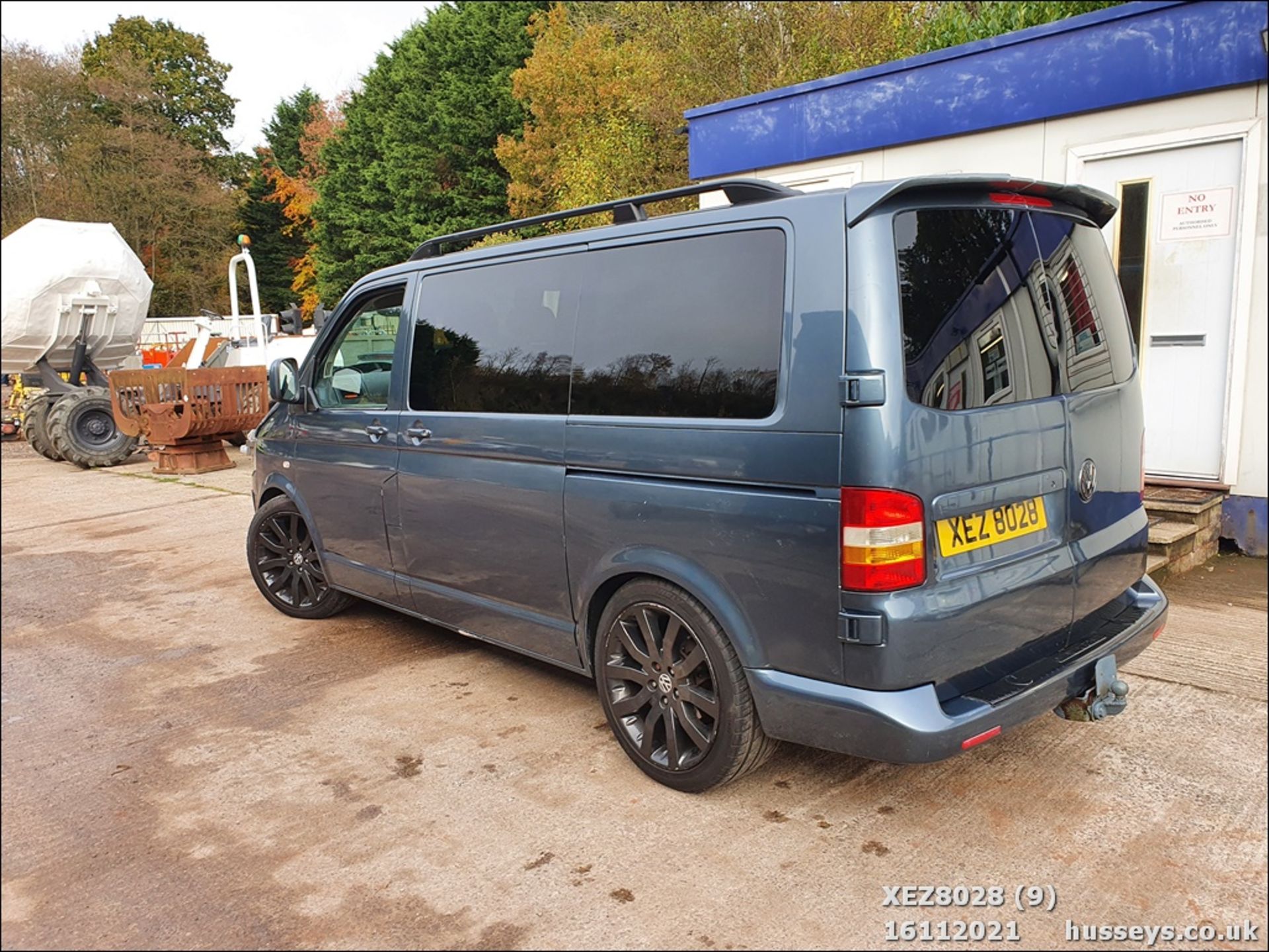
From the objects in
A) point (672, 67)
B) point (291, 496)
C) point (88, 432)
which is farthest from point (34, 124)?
point (672, 67)

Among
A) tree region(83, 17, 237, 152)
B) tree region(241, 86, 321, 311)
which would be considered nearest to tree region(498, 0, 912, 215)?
tree region(241, 86, 321, 311)

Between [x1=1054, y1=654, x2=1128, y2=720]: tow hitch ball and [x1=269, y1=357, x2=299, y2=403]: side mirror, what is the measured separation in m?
3.88

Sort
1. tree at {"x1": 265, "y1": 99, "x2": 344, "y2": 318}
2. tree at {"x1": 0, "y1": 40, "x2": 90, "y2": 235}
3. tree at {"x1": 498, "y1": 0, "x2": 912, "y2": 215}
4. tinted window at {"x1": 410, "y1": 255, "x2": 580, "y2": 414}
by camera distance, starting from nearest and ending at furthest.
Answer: tree at {"x1": 0, "y1": 40, "x2": 90, "y2": 235}
tree at {"x1": 265, "y1": 99, "x2": 344, "y2": 318}
tinted window at {"x1": 410, "y1": 255, "x2": 580, "y2": 414}
tree at {"x1": 498, "y1": 0, "x2": 912, "y2": 215}

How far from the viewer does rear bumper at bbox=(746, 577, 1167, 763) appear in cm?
263

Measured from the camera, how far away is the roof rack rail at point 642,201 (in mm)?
3137

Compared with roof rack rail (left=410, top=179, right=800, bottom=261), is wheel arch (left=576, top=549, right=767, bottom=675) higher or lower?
lower

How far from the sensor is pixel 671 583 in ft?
10.4

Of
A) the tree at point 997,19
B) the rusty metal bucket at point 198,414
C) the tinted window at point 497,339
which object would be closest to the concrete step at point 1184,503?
the tinted window at point 497,339

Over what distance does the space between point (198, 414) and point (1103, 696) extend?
395 inches

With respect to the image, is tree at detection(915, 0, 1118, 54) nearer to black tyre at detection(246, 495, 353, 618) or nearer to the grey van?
the grey van

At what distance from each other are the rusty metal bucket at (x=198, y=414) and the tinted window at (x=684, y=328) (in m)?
7.44

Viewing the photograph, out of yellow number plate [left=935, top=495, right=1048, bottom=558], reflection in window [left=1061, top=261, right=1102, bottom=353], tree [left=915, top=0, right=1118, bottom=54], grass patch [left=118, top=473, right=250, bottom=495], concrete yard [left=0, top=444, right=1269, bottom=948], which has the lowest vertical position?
concrete yard [left=0, top=444, right=1269, bottom=948]

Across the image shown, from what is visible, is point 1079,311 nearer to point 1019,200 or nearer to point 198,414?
point 1019,200

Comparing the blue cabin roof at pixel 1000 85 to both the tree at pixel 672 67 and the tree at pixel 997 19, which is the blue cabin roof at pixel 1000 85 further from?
the tree at pixel 672 67
